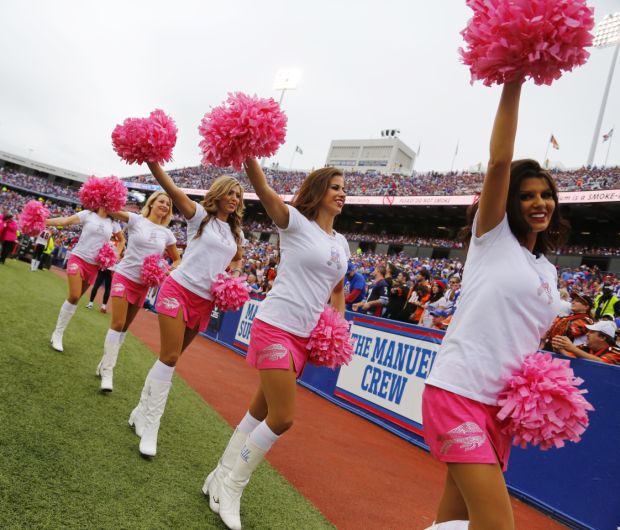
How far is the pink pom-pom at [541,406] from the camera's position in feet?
5.12

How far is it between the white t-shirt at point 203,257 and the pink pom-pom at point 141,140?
65 centimetres

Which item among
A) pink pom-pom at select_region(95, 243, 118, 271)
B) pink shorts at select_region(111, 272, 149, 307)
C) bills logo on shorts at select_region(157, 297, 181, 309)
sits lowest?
pink shorts at select_region(111, 272, 149, 307)

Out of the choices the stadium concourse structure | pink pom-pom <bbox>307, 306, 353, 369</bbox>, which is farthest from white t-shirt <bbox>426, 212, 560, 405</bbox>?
the stadium concourse structure

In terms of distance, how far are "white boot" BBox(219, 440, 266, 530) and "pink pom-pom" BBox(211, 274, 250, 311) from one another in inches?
48.2

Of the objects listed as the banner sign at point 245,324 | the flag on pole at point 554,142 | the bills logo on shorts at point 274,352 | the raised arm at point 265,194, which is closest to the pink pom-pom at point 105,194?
the raised arm at point 265,194

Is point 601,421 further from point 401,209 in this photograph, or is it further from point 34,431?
point 401,209

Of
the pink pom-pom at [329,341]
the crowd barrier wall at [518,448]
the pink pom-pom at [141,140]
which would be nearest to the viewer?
the pink pom-pom at [329,341]

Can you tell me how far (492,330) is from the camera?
1.62 m

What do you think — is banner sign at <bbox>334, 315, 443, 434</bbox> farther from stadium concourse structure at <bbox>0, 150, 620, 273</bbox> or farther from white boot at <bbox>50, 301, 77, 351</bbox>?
stadium concourse structure at <bbox>0, 150, 620, 273</bbox>

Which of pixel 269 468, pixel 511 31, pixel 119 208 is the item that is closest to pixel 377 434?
pixel 269 468

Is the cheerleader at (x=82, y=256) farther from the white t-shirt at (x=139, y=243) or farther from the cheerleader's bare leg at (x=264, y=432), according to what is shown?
the cheerleader's bare leg at (x=264, y=432)

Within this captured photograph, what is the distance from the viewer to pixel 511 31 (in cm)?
139

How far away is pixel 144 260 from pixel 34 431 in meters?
1.92

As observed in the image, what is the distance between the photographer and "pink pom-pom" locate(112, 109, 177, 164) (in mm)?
2869
